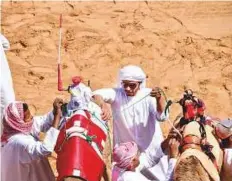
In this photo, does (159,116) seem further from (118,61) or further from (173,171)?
(118,61)

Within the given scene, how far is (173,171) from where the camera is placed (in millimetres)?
6238

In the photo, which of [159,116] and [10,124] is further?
[159,116]

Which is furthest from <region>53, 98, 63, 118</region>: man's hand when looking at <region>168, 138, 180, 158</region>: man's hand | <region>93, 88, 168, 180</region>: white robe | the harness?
the harness

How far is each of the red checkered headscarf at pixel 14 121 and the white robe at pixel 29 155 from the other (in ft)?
0.18

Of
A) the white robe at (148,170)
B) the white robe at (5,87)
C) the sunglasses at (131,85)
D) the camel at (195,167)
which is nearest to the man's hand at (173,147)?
the white robe at (148,170)

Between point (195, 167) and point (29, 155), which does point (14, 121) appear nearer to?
point (29, 155)

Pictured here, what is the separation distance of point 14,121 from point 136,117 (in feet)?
5.48

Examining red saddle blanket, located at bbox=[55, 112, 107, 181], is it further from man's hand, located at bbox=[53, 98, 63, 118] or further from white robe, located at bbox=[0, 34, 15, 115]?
white robe, located at bbox=[0, 34, 15, 115]

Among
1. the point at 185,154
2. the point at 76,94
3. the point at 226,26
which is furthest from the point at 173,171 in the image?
the point at 226,26

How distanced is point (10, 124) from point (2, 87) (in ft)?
3.25

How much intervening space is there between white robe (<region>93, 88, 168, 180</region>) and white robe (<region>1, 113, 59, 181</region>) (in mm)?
914

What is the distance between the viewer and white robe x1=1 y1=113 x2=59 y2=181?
248 inches

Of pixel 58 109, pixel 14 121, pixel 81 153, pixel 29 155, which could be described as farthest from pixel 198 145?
pixel 14 121

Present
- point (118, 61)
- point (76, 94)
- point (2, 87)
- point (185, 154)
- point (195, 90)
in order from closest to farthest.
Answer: point (185, 154), point (76, 94), point (2, 87), point (195, 90), point (118, 61)
